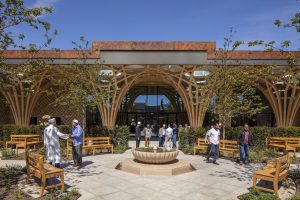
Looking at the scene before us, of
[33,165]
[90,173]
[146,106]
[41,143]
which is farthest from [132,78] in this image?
[33,165]

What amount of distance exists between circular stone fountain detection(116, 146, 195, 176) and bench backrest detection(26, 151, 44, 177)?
307cm

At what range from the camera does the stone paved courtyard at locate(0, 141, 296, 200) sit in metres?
6.48

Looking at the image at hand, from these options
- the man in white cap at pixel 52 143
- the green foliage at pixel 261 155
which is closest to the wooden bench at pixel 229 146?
the green foliage at pixel 261 155

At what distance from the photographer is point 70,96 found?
13.0m

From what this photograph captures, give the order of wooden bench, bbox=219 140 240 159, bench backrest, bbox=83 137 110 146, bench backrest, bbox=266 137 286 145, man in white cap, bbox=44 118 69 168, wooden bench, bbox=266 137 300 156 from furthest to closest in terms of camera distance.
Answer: bench backrest, bbox=266 137 286 145, wooden bench, bbox=266 137 300 156, bench backrest, bbox=83 137 110 146, wooden bench, bbox=219 140 240 159, man in white cap, bbox=44 118 69 168

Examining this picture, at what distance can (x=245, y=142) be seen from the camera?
33.4 ft

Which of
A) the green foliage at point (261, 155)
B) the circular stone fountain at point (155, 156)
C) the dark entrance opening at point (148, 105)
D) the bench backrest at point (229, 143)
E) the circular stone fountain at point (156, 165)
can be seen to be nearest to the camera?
the circular stone fountain at point (156, 165)

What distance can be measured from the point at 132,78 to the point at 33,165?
45.7 feet

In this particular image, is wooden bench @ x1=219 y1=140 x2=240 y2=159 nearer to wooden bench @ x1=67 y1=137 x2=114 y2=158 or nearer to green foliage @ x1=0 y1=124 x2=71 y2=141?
wooden bench @ x1=67 y1=137 x2=114 y2=158

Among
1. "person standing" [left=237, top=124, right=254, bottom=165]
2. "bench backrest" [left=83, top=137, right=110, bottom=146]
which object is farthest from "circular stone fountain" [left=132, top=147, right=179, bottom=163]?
"bench backrest" [left=83, top=137, right=110, bottom=146]

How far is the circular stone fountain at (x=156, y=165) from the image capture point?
8.47m

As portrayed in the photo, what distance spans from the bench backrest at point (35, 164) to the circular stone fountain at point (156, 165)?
3.07 m

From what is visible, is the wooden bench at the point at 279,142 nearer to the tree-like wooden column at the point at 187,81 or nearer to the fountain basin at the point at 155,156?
the tree-like wooden column at the point at 187,81

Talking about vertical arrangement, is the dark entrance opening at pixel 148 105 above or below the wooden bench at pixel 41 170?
above
